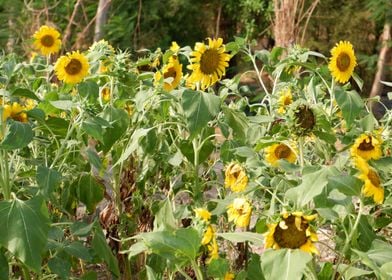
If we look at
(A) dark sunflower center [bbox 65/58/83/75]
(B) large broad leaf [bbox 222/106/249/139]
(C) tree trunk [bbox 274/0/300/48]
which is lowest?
(C) tree trunk [bbox 274/0/300/48]

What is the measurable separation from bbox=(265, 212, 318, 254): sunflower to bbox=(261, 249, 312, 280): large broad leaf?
17 mm

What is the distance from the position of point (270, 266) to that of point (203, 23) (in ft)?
23.0

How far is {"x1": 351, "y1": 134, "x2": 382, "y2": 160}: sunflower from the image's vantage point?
1520 millimetres

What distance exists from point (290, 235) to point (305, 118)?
0.33 m

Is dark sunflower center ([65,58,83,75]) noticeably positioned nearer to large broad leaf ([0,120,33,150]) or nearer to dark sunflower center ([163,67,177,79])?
dark sunflower center ([163,67,177,79])

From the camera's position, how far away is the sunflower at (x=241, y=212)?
4.67ft

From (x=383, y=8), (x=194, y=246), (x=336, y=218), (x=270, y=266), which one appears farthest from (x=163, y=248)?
(x=383, y=8)

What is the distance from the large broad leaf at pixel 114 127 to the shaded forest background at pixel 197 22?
138 inches

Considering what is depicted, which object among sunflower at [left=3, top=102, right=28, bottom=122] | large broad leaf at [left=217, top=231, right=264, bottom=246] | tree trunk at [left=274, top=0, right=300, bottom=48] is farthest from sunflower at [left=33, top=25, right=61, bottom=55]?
tree trunk at [left=274, top=0, right=300, bottom=48]

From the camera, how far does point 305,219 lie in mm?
1185

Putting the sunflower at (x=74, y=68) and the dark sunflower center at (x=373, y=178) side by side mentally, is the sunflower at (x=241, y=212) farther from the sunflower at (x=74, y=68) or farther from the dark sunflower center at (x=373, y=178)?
the sunflower at (x=74, y=68)

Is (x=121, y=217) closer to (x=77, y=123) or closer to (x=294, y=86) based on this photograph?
(x=77, y=123)

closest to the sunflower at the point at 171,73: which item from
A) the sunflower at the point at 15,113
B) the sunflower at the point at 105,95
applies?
the sunflower at the point at 105,95

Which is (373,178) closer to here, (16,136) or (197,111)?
(197,111)
